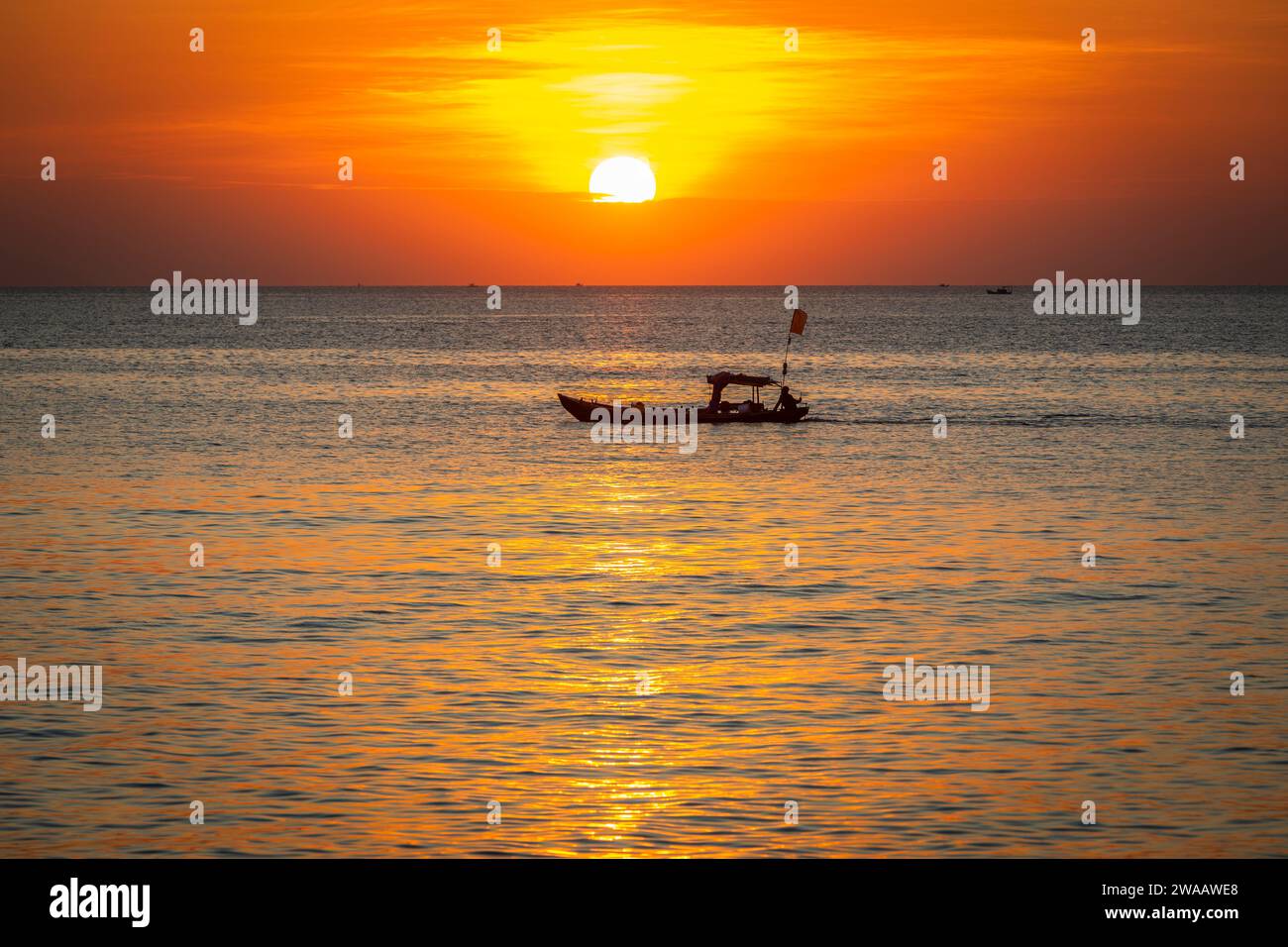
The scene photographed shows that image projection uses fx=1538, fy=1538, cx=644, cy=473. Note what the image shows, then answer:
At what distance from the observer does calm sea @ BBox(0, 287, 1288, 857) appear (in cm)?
1722

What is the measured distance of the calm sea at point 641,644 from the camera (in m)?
17.2

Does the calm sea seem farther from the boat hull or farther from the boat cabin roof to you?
the boat hull

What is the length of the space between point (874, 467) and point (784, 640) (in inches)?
1155

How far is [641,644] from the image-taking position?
2559 cm

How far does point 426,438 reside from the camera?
216 ft
